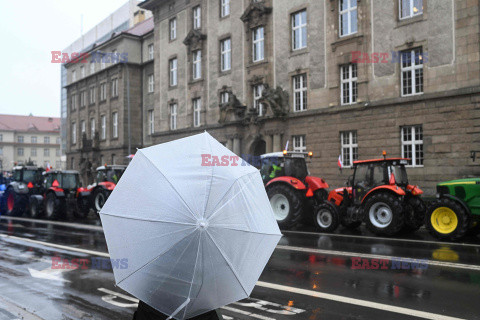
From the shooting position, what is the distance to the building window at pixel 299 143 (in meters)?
24.1

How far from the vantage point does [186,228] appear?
2.67 meters

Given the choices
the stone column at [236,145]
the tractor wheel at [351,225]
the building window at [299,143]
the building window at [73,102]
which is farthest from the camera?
the building window at [73,102]

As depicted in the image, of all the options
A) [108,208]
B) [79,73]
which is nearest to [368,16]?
[108,208]

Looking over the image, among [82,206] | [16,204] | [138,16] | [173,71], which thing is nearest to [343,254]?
[82,206]

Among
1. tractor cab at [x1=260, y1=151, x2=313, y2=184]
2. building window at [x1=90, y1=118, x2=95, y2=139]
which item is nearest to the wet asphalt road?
tractor cab at [x1=260, y1=151, x2=313, y2=184]

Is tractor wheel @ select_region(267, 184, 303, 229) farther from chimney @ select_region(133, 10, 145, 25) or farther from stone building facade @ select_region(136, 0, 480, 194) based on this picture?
chimney @ select_region(133, 10, 145, 25)

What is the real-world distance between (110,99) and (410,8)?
3278 cm

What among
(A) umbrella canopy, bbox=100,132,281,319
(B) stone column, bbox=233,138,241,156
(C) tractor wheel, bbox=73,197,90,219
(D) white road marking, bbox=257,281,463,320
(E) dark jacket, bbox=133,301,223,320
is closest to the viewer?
(A) umbrella canopy, bbox=100,132,281,319

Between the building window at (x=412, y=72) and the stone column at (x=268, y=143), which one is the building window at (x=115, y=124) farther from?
the building window at (x=412, y=72)

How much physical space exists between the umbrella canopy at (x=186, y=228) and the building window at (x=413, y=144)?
1766cm

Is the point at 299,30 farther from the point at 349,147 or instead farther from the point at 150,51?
the point at 150,51

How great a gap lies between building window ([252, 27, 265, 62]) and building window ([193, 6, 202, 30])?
6471 millimetres

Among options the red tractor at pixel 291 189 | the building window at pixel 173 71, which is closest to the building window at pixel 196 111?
the building window at pixel 173 71

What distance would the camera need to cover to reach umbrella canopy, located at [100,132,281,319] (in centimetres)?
271
